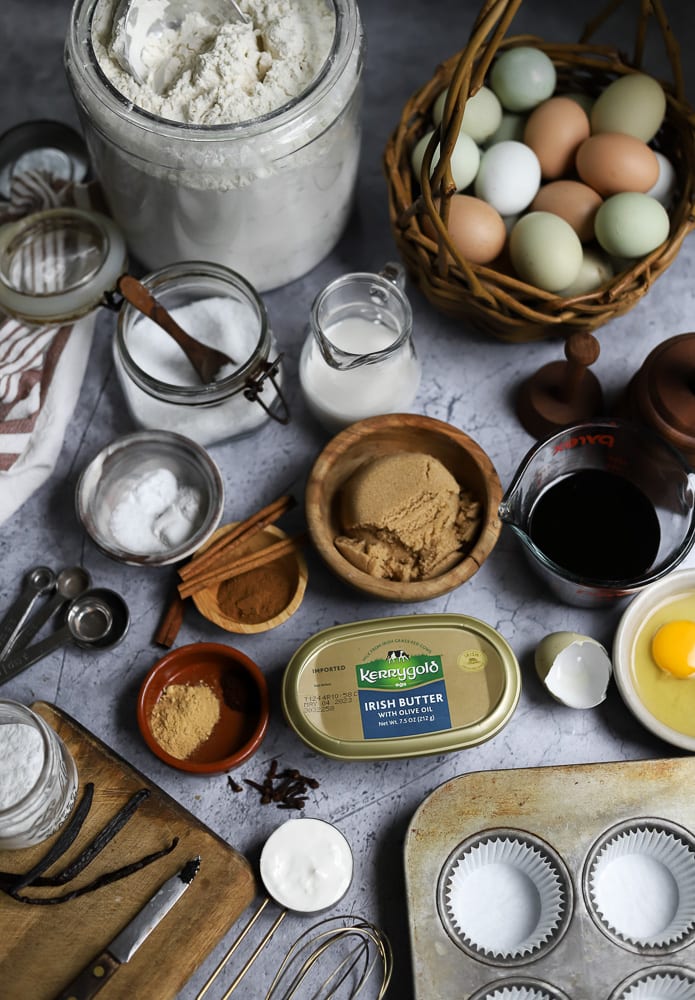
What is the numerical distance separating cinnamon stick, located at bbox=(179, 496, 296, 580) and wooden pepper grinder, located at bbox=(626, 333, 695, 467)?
0.47m

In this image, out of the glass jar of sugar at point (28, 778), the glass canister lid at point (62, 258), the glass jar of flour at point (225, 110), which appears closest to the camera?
the glass jar of sugar at point (28, 778)

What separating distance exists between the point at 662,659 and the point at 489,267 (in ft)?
1.77

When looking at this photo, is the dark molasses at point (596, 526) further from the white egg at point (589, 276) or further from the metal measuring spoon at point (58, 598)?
the metal measuring spoon at point (58, 598)

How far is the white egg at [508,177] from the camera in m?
1.27

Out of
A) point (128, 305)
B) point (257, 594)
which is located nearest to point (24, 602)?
point (257, 594)

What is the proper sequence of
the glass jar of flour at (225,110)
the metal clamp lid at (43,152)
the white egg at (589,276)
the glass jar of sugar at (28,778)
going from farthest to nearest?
1. the metal clamp lid at (43,152)
2. the white egg at (589,276)
3. the glass jar of flour at (225,110)
4. the glass jar of sugar at (28,778)

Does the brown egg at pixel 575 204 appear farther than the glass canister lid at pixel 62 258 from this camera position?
No

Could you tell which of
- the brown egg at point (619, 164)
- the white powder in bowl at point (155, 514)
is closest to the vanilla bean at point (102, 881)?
the white powder in bowl at point (155, 514)

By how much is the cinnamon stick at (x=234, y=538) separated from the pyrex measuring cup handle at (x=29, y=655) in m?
0.17

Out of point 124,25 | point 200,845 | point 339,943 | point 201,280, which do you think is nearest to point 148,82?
point 124,25

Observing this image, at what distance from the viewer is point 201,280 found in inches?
52.8

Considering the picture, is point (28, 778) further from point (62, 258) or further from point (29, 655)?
point (62, 258)

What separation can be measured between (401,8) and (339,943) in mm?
1393

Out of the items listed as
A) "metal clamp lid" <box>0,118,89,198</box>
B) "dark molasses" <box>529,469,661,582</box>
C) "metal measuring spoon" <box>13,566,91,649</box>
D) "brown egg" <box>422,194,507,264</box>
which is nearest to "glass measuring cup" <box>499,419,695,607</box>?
"dark molasses" <box>529,469,661,582</box>
